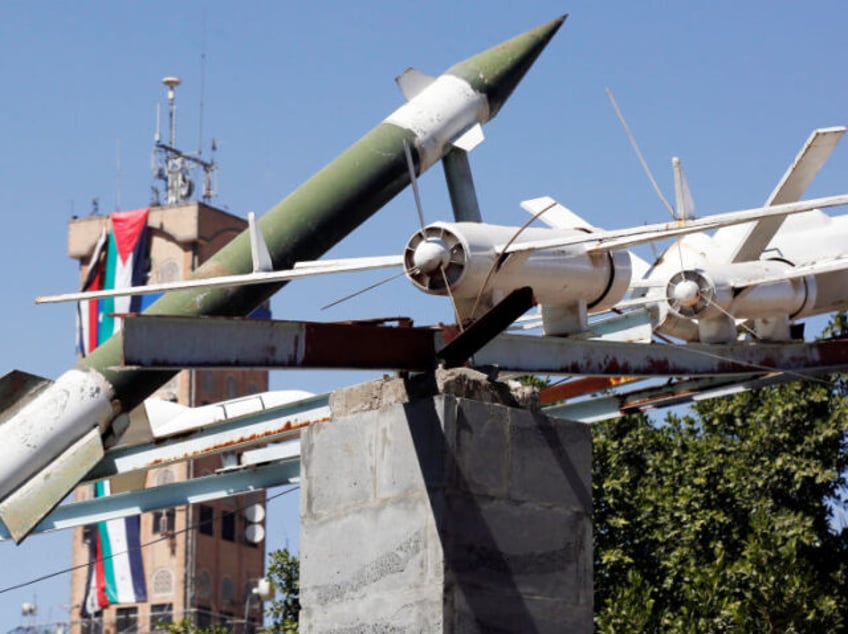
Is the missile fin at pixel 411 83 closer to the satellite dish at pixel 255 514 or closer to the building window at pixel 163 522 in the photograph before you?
the satellite dish at pixel 255 514

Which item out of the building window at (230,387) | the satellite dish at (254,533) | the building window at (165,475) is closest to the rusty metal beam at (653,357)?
the satellite dish at (254,533)

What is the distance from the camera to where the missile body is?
22.6 metres

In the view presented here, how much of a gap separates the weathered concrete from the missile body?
985 centimetres

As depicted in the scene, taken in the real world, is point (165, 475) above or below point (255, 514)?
above

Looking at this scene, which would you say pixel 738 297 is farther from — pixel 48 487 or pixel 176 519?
pixel 176 519

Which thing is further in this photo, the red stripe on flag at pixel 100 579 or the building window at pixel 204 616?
the building window at pixel 204 616

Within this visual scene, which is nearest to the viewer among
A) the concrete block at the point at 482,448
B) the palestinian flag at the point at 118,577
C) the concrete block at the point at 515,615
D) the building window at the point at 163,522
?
the concrete block at the point at 515,615

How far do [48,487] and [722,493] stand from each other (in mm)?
19843

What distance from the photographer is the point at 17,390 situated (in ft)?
76.4

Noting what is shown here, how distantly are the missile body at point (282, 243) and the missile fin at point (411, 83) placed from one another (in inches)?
1.0

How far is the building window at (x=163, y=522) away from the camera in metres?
103

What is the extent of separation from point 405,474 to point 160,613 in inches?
3688

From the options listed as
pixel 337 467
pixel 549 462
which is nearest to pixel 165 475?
pixel 337 467

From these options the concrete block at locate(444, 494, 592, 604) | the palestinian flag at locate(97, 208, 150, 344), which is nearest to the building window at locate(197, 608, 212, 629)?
the palestinian flag at locate(97, 208, 150, 344)
